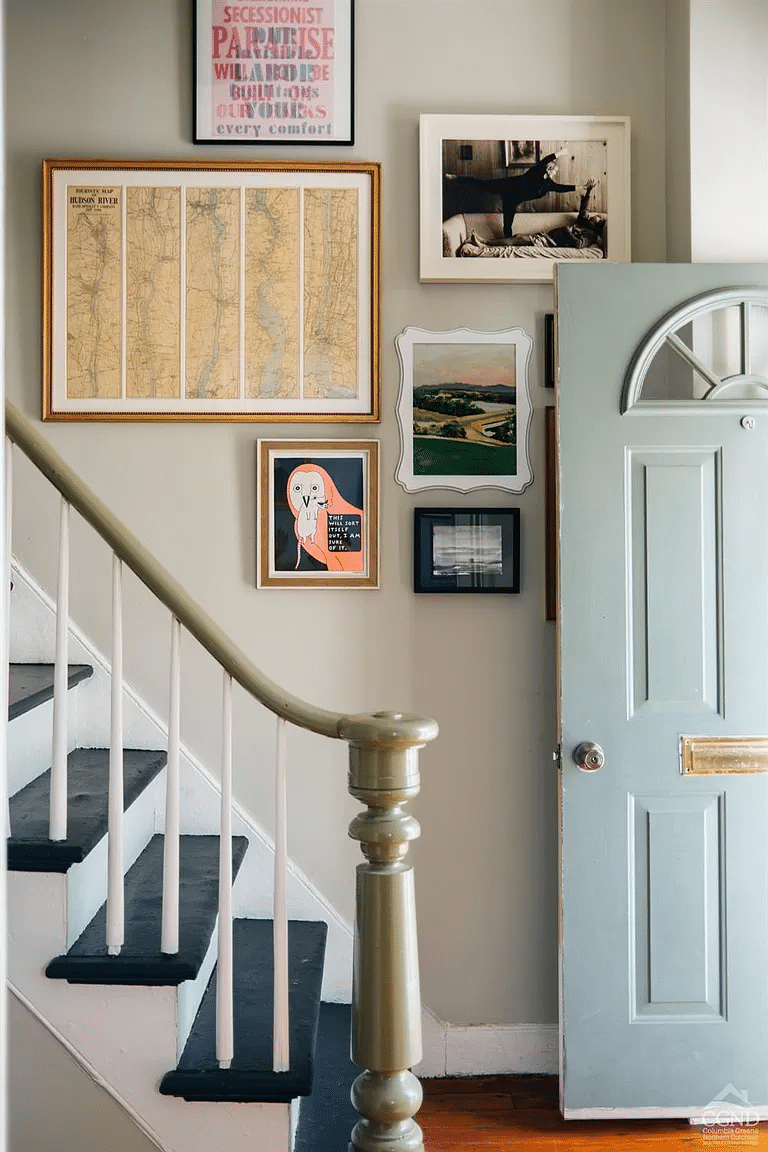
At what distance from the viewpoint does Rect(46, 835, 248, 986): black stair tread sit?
1613 millimetres

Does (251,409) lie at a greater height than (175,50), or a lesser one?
lesser

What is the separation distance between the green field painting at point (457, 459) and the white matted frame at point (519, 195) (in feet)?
1.47

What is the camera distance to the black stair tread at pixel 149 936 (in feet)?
5.29

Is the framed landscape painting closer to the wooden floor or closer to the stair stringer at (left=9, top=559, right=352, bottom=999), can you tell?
the stair stringer at (left=9, top=559, right=352, bottom=999)

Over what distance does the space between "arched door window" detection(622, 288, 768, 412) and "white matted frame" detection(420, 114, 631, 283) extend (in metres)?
0.33

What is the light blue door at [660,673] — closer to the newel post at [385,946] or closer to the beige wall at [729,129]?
the beige wall at [729,129]

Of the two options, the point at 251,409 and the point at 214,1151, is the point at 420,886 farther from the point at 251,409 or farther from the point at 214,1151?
the point at 251,409

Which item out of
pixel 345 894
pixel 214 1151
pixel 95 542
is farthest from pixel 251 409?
pixel 214 1151

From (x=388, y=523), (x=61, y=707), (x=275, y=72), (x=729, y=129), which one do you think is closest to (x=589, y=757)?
(x=388, y=523)

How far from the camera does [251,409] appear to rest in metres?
2.41

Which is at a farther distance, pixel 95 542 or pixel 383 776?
pixel 95 542

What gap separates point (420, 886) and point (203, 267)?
1790 mm

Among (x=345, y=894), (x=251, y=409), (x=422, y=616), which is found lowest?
(x=345, y=894)

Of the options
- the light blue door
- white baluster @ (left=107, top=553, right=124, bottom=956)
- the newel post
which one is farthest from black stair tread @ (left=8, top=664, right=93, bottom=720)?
the light blue door
